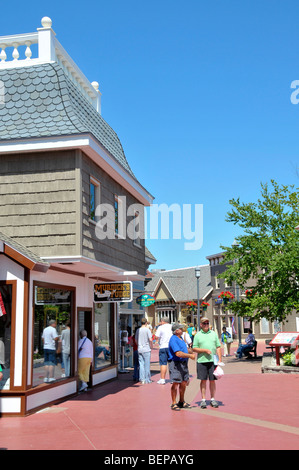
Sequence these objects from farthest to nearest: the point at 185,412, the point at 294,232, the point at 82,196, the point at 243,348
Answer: the point at 243,348 → the point at 294,232 → the point at 82,196 → the point at 185,412

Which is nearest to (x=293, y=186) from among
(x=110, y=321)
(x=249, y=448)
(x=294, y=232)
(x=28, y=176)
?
(x=294, y=232)

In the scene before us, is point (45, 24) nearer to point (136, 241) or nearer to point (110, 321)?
point (136, 241)

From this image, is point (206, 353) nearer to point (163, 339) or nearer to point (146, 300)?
point (163, 339)

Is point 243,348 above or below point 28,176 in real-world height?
below

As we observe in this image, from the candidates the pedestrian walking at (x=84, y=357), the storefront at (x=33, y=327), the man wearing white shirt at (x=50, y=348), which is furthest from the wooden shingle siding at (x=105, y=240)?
the pedestrian walking at (x=84, y=357)

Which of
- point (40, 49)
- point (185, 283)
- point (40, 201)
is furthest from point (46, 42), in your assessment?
point (185, 283)

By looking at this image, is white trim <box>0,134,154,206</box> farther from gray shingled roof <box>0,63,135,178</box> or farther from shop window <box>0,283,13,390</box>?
shop window <box>0,283,13,390</box>

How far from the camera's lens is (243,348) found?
82.0ft

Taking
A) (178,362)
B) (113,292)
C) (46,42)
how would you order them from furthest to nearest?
(113,292) → (46,42) → (178,362)

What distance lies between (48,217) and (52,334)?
2.65 metres

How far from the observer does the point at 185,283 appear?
69.3m

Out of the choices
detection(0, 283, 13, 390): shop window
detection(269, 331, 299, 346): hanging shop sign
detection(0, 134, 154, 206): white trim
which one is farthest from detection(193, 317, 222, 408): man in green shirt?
detection(269, 331, 299, 346): hanging shop sign

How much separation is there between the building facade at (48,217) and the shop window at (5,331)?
2 cm

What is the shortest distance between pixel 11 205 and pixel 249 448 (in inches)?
304
